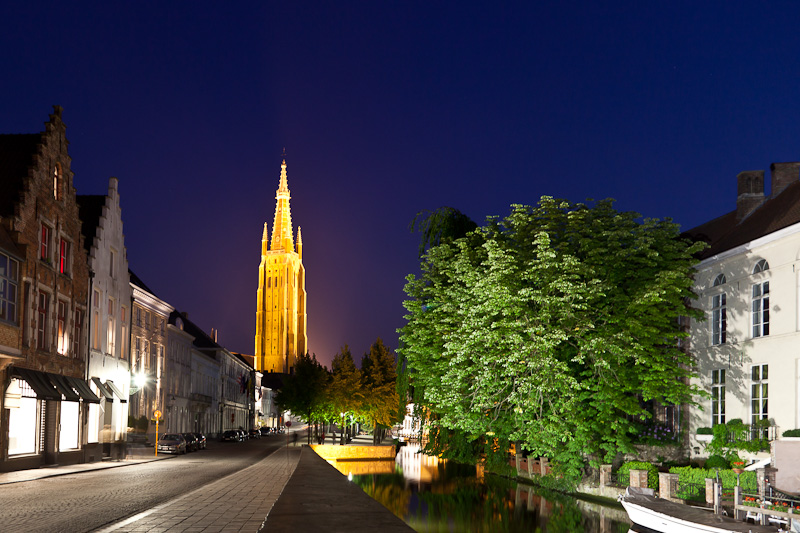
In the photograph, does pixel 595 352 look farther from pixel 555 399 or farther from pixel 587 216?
pixel 587 216

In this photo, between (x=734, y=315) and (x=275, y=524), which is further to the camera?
(x=734, y=315)

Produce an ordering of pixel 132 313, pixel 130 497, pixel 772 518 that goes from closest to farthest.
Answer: pixel 772 518 < pixel 130 497 < pixel 132 313

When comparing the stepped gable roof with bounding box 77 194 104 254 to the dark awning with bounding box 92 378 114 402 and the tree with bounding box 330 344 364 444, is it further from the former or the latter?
the tree with bounding box 330 344 364 444

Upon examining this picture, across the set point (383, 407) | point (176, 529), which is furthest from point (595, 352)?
point (383, 407)

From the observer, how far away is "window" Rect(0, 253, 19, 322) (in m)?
34.8

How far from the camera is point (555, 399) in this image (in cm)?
3184

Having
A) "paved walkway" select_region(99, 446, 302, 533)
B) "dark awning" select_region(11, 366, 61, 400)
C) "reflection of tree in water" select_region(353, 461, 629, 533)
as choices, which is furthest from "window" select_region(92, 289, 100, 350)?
"paved walkway" select_region(99, 446, 302, 533)

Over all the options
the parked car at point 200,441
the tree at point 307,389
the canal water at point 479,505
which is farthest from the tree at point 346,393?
the canal water at point 479,505

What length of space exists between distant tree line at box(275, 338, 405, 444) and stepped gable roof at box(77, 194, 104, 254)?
34.1m

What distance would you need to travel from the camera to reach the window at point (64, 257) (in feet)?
141

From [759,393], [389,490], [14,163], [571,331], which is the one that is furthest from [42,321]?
[759,393]

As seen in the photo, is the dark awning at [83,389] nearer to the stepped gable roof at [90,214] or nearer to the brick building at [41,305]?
the brick building at [41,305]

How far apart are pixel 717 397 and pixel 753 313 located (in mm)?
3846

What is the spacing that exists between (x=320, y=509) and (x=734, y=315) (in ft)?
85.5
